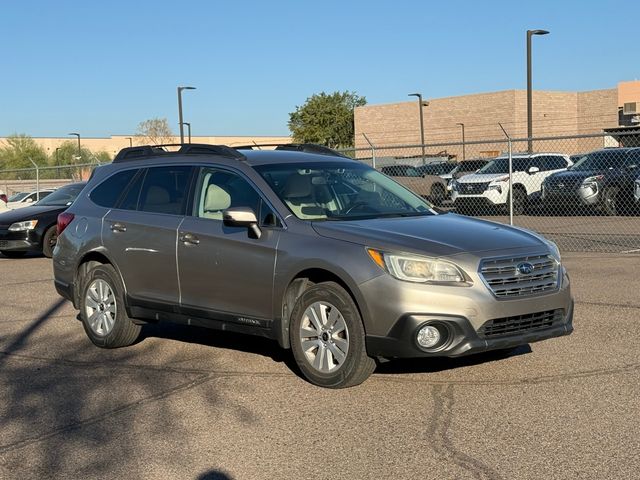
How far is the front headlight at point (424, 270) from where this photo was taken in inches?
236

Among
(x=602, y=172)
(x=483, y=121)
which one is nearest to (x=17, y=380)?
(x=602, y=172)

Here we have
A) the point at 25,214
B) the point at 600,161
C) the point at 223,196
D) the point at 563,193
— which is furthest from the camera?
the point at 600,161

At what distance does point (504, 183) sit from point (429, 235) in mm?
16541

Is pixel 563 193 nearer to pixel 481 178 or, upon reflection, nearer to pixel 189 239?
pixel 481 178

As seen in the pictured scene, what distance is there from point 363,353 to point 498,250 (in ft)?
3.85

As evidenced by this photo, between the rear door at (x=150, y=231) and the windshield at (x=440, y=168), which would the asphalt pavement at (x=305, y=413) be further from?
the windshield at (x=440, y=168)

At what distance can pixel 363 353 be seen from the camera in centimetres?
616

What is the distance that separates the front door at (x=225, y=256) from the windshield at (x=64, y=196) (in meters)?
11.2

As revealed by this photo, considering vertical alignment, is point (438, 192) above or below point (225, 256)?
below

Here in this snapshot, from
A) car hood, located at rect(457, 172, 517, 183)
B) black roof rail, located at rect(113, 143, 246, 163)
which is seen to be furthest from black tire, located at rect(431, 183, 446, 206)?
black roof rail, located at rect(113, 143, 246, 163)

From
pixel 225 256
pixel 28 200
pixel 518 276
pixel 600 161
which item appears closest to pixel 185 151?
pixel 225 256

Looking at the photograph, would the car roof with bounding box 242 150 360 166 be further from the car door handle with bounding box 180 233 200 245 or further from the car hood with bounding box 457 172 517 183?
the car hood with bounding box 457 172 517 183

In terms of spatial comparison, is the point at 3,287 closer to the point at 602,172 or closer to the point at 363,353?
the point at 363,353

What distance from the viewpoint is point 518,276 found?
20.4ft
